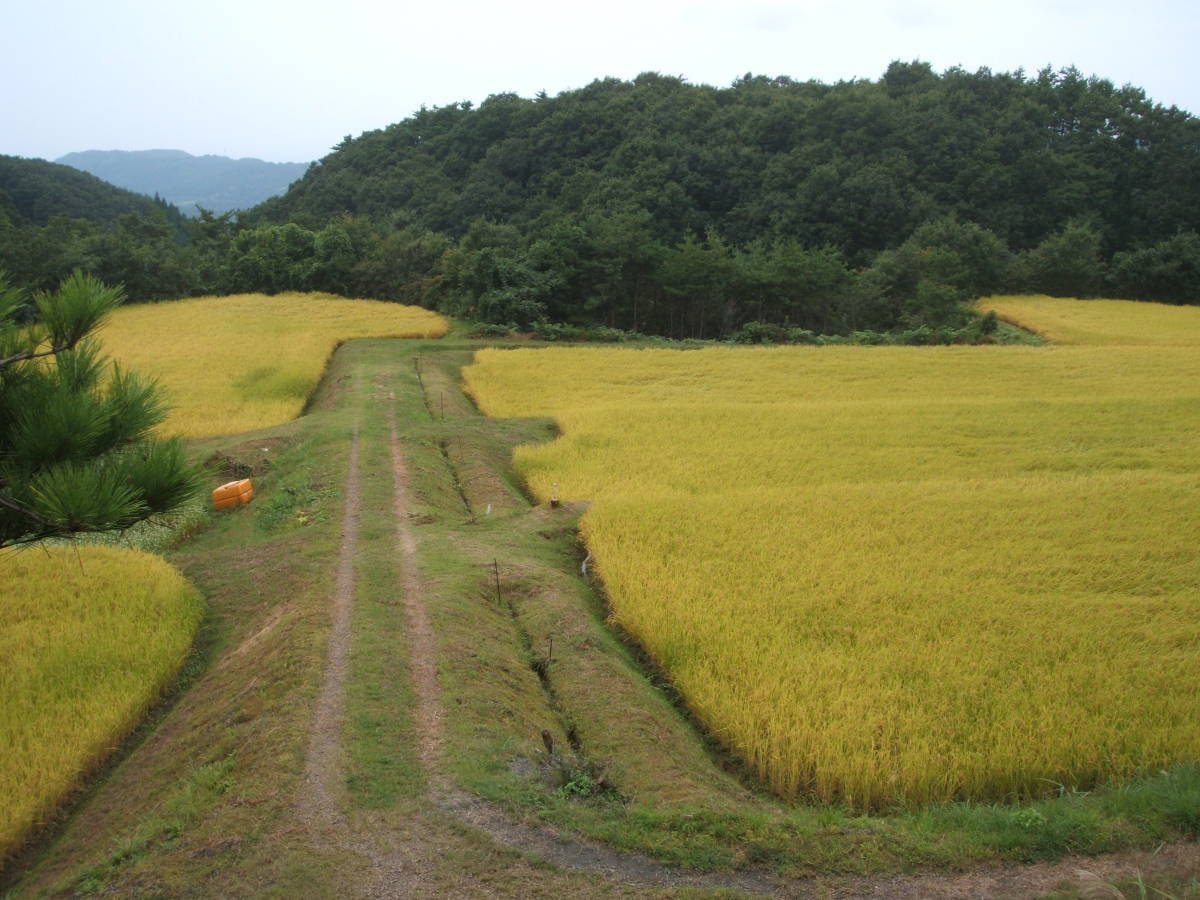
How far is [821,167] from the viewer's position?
4112 cm

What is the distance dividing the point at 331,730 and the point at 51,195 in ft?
191

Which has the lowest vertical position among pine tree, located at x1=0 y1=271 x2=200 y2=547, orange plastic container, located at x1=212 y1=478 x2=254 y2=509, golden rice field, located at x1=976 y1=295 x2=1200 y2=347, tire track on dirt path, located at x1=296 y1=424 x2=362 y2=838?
tire track on dirt path, located at x1=296 y1=424 x2=362 y2=838

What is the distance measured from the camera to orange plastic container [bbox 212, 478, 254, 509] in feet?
41.2

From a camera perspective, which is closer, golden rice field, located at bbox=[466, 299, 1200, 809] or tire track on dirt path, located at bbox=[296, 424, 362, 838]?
tire track on dirt path, located at bbox=[296, 424, 362, 838]

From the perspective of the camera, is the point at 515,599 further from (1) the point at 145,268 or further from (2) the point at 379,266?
(1) the point at 145,268

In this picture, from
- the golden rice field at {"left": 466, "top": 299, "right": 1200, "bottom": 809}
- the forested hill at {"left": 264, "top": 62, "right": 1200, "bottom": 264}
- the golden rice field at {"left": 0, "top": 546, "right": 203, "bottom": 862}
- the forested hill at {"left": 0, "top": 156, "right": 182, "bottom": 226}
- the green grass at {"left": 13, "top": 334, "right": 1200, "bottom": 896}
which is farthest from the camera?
the forested hill at {"left": 0, "top": 156, "right": 182, "bottom": 226}

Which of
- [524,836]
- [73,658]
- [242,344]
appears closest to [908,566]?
[524,836]

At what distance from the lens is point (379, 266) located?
119ft

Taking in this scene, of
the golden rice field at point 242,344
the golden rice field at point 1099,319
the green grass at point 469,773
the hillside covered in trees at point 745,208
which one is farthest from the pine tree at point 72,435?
the golden rice field at point 1099,319

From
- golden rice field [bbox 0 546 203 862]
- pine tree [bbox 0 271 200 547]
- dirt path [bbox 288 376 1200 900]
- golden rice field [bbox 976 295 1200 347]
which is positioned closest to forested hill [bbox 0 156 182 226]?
golden rice field [bbox 976 295 1200 347]

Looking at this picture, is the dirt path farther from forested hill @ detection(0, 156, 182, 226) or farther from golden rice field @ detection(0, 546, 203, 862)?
forested hill @ detection(0, 156, 182, 226)

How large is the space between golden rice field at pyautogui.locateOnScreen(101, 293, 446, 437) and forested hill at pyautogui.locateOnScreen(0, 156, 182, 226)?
18204 millimetres

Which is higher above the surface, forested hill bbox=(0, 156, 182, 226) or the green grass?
forested hill bbox=(0, 156, 182, 226)

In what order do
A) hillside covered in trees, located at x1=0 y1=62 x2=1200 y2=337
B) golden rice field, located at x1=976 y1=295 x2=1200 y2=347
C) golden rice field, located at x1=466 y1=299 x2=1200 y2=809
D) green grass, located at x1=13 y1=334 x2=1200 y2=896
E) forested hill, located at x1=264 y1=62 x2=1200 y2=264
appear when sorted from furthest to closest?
forested hill, located at x1=264 y1=62 x2=1200 y2=264 → hillside covered in trees, located at x1=0 y1=62 x2=1200 y2=337 → golden rice field, located at x1=976 y1=295 x2=1200 y2=347 → golden rice field, located at x1=466 y1=299 x2=1200 y2=809 → green grass, located at x1=13 y1=334 x2=1200 y2=896
